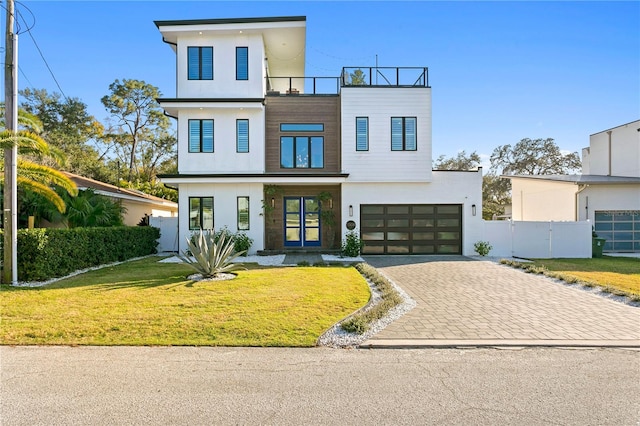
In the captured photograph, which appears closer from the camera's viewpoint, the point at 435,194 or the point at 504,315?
the point at 504,315

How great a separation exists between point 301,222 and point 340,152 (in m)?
3.74

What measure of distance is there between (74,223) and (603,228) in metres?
24.2

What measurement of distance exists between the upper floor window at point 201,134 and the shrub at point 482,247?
12.5 metres

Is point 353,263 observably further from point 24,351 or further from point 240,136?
point 24,351

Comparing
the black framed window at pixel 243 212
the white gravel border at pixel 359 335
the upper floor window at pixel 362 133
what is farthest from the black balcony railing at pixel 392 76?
the white gravel border at pixel 359 335

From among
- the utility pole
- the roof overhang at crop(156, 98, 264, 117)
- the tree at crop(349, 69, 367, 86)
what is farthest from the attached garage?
the utility pole

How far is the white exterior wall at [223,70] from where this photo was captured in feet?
50.8

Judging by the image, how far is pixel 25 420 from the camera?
3.11m

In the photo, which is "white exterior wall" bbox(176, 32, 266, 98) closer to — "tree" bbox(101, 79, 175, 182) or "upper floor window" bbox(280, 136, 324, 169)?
"upper floor window" bbox(280, 136, 324, 169)

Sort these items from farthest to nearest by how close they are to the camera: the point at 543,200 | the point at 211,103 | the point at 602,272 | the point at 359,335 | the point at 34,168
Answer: the point at 543,200 → the point at 211,103 → the point at 602,272 → the point at 34,168 → the point at 359,335

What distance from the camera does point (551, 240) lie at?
49.9 feet

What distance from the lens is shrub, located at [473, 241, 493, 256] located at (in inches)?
593

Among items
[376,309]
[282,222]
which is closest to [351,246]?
[282,222]

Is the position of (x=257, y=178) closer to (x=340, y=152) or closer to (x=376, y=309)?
(x=340, y=152)
